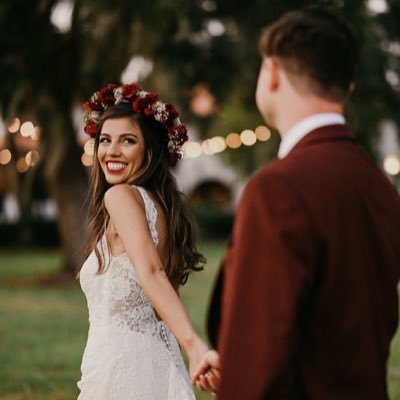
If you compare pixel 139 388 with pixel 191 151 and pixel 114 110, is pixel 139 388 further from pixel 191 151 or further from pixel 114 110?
pixel 191 151

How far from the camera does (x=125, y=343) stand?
3061 mm

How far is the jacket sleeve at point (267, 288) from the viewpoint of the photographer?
1799mm

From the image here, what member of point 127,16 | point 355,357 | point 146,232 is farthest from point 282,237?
point 127,16

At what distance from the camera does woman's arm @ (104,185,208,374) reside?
2.77 metres

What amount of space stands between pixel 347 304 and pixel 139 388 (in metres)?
1.39

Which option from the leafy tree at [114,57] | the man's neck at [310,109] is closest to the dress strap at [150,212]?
the man's neck at [310,109]

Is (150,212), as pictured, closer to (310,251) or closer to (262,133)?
(310,251)

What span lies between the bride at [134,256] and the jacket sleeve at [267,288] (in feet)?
3.29

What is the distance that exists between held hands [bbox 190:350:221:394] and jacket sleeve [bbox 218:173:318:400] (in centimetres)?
59

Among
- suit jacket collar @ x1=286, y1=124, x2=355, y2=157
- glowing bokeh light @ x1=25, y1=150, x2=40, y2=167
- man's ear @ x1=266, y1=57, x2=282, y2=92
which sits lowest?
suit jacket collar @ x1=286, y1=124, x2=355, y2=157

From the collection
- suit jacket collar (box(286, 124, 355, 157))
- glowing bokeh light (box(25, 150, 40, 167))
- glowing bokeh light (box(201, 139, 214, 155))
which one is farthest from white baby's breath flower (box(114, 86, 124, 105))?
glowing bokeh light (box(201, 139, 214, 155))

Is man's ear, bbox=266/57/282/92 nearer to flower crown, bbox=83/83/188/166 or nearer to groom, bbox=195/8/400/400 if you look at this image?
groom, bbox=195/8/400/400

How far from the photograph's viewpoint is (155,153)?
3.24 metres

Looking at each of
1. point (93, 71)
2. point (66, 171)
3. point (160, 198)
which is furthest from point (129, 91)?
point (66, 171)
